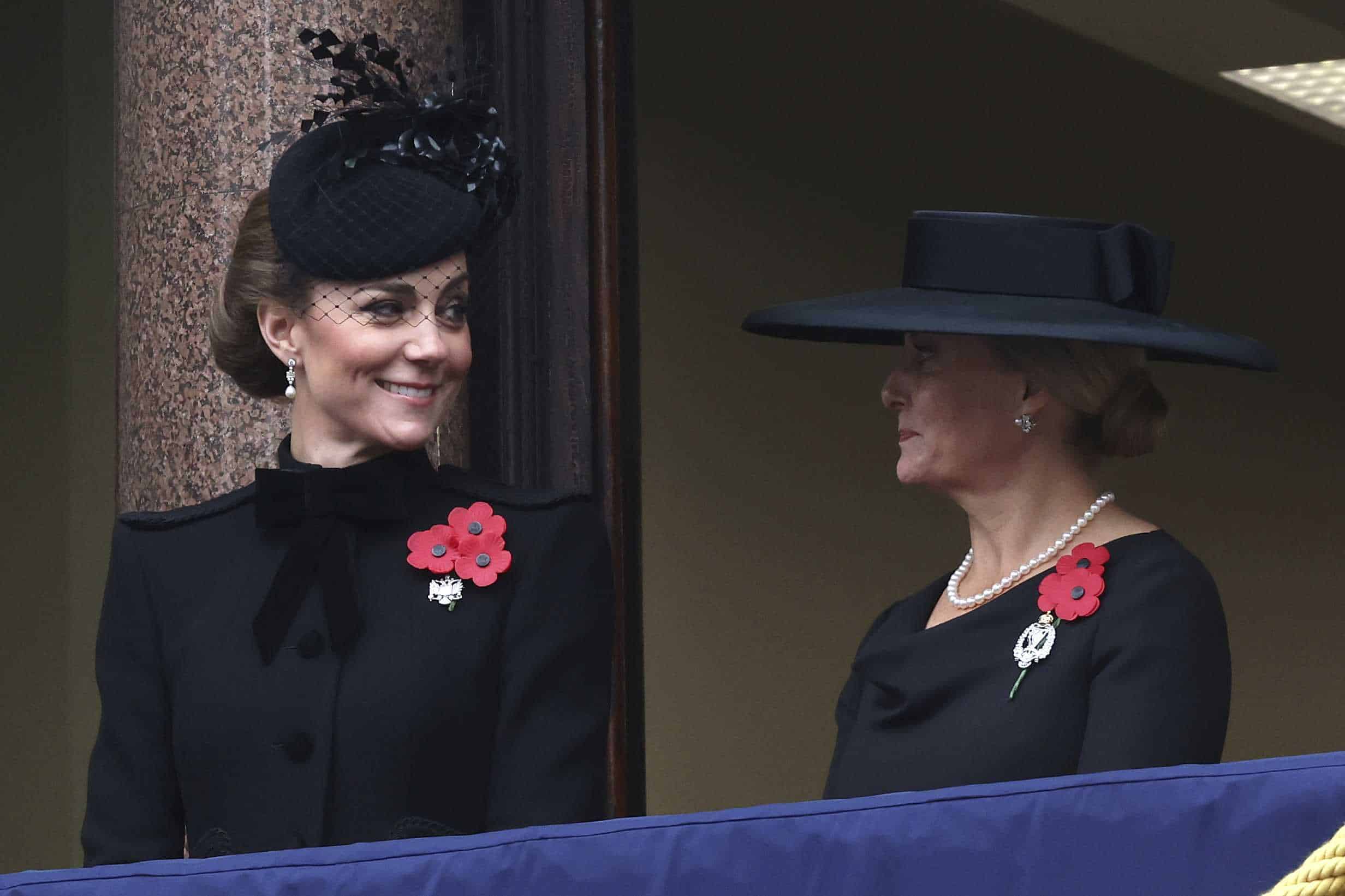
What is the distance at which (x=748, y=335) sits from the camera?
7238 mm

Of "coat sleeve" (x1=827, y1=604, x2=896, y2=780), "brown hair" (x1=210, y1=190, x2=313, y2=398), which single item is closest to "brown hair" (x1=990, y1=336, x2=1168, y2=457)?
"coat sleeve" (x1=827, y1=604, x2=896, y2=780)

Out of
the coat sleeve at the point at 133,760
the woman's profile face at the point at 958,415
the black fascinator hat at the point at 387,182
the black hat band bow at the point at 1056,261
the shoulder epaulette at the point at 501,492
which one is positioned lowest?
the coat sleeve at the point at 133,760

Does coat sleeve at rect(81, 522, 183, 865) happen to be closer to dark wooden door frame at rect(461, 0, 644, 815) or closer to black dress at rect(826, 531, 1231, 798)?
black dress at rect(826, 531, 1231, 798)

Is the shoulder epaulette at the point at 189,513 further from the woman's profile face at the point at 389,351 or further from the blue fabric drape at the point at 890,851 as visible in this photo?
the blue fabric drape at the point at 890,851

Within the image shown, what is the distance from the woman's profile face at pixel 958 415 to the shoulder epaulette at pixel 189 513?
0.89m

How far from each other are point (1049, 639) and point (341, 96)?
124cm

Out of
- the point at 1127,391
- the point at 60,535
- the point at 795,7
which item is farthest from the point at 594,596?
the point at 795,7

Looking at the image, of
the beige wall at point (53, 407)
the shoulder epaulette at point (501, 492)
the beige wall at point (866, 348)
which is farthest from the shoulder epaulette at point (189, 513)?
the beige wall at point (866, 348)

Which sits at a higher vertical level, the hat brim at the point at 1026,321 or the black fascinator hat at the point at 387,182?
the black fascinator hat at the point at 387,182

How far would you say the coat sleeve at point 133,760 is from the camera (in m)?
2.51

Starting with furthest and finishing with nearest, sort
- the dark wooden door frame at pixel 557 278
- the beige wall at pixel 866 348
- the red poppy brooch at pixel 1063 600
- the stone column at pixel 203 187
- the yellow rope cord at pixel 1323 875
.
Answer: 1. the beige wall at pixel 866 348
2. the dark wooden door frame at pixel 557 278
3. the stone column at pixel 203 187
4. the red poppy brooch at pixel 1063 600
5. the yellow rope cord at pixel 1323 875

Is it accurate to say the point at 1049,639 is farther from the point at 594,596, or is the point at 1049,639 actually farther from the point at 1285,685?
the point at 1285,685

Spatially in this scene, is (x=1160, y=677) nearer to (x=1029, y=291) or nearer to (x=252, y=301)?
(x=1029, y=291)

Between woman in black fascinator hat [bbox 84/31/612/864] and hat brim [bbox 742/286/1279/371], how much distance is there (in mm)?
476
